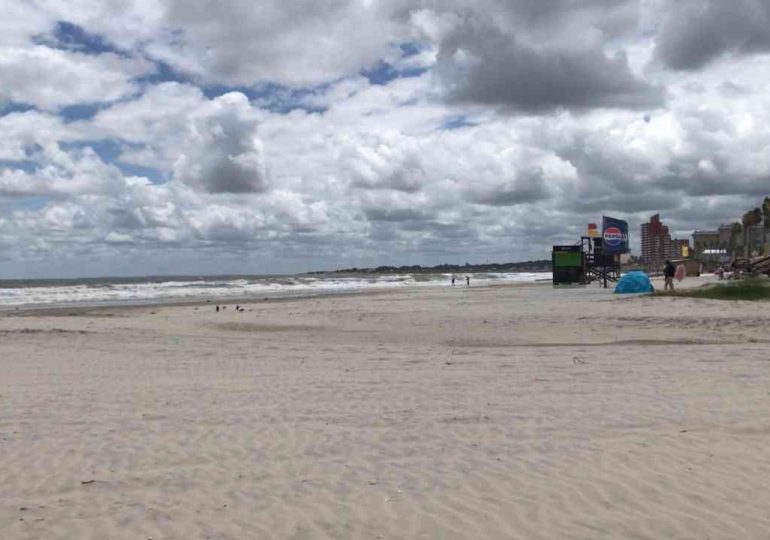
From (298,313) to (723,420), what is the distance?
23.7m

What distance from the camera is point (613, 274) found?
54.8 metres

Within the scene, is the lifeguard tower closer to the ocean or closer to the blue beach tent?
the blue beach tent

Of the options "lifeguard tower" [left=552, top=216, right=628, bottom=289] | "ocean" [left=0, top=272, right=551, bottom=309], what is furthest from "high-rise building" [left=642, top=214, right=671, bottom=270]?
"lifeguard tower" [left=552, top=216, right=628, bottom=289]

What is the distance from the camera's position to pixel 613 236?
166 feet

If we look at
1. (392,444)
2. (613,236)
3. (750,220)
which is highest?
(750,220)

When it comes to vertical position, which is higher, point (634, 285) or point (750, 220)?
point (750, 220)

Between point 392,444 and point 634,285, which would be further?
point 634,285

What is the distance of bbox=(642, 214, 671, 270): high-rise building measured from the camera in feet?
393

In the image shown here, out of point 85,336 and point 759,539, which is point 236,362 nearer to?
point 85,336

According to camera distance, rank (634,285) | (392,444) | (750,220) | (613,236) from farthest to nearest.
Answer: (750,220) < (613,236) < (634,285) < (392,444)

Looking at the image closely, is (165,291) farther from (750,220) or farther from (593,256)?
(750,220)

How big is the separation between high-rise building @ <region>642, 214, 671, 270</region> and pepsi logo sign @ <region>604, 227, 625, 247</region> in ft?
186

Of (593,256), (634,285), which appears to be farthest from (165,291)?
(634,285)

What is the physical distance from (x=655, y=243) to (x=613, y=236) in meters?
95.1
